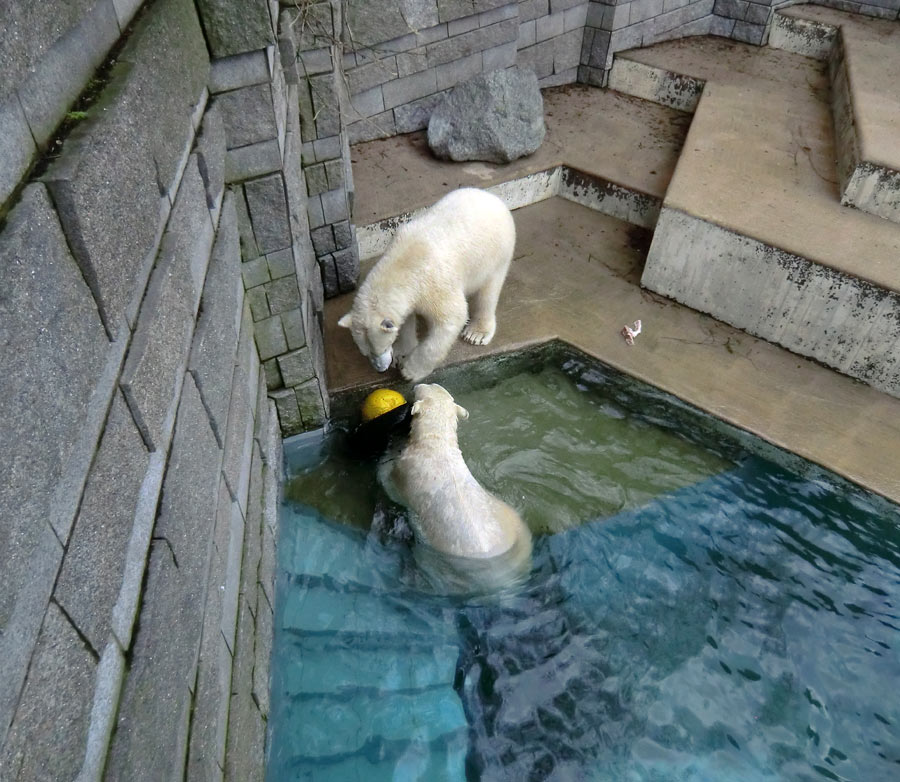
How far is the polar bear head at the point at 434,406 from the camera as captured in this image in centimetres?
362

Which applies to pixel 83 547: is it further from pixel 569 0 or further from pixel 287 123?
pixel 569 0

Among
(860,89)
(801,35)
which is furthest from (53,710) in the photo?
(801,35)

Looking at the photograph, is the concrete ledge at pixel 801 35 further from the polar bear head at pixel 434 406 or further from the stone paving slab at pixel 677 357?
the polar bear head at pixel 434 406

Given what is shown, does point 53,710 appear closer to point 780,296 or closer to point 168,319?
point 168,319

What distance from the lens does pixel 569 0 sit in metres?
6.78

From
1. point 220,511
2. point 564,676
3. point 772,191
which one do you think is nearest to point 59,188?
point 220,511

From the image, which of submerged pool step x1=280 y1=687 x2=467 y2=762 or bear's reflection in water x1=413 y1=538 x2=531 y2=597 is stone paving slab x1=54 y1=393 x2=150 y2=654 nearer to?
submerged pool step x1=280 y1=687 x2=467 y2=762

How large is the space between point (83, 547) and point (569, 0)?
24.0 feet

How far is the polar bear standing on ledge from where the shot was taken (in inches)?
147

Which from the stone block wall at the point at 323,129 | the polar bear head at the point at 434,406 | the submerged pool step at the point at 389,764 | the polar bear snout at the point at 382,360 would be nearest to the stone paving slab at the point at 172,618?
the submerged pool step at the point at 389,764

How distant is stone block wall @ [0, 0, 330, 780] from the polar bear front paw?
204 centimetres

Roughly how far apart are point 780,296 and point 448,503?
9.64ft

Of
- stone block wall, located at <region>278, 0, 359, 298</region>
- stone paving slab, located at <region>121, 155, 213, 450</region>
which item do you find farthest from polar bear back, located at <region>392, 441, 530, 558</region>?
stone block wall, located at <region>278, 0, 359, 298</region>

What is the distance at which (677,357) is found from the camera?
15.1 feet
